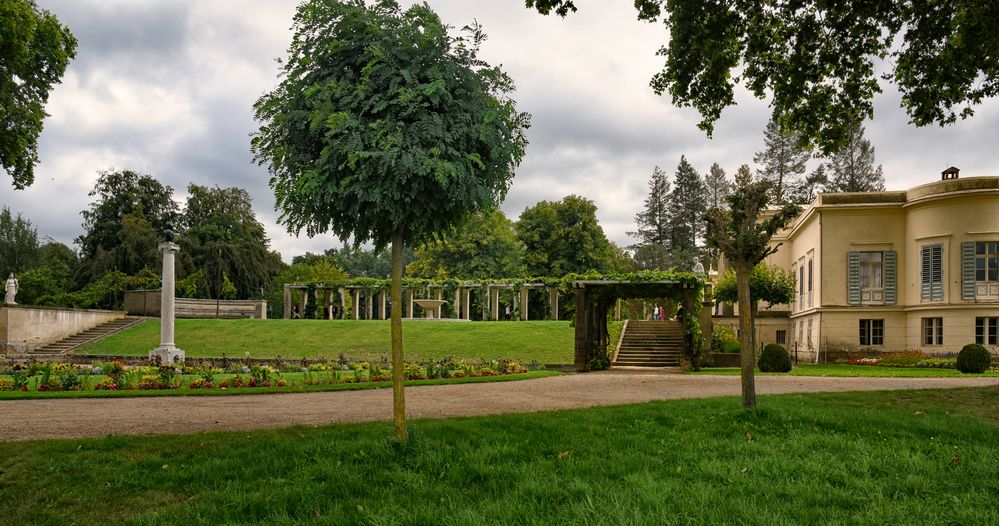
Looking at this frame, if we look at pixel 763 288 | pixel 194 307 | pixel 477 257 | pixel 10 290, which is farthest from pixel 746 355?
pixel 477 257

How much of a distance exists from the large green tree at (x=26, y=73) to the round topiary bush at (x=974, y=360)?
3181cm

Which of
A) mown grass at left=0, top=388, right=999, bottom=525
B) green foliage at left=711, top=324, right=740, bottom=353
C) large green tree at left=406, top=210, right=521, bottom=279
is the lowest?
green foliage at left=711, top=324, right=740, bottom=353

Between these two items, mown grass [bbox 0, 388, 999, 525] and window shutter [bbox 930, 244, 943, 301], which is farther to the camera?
window shutter [bbox 930, 244, 943, 301]

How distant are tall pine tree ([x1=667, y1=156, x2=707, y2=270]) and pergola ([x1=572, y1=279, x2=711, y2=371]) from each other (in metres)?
47.2

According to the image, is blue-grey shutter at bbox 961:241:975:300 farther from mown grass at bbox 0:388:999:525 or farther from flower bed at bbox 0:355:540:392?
mown grass at bbox 0:388:999:525

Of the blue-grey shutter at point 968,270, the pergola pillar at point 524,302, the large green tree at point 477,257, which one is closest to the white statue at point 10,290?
the pergola pillar at point 524,302

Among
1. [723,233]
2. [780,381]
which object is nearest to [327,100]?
[723,233]

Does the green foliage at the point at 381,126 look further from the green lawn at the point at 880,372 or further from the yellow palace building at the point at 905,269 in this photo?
the yellow palace building at the point at 905,269

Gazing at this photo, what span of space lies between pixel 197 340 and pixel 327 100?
28.7 m

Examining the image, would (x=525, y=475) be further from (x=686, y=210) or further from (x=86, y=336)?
(x=686, y=210)

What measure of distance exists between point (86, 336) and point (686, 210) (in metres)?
59.1

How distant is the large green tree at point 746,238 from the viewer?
9602mm

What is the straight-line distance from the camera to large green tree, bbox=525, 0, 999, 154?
11.5 metres

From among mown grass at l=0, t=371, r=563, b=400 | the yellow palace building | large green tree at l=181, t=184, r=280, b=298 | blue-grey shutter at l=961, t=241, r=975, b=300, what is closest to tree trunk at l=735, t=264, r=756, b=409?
mown grass at l=0, t=371, r=563, b=400
